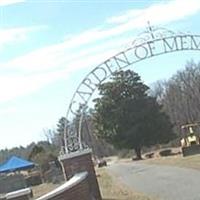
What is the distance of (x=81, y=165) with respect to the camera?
691 inches

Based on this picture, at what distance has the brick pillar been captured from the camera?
17.4 m

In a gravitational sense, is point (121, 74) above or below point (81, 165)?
above

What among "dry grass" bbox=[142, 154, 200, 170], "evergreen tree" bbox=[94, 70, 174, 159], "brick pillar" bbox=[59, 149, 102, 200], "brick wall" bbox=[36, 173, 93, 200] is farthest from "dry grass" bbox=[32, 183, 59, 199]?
"evergreen tree" bbox=[94, 70, 174, 159]

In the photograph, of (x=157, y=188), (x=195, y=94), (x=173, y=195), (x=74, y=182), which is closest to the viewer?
(x=74, y=182)

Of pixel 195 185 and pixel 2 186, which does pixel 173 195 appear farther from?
pixel 2 186

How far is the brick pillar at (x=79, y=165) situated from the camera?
17.4 meters

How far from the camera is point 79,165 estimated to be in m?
17.5

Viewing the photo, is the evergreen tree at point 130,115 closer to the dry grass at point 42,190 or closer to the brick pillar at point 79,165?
the dry grass at point 42,190

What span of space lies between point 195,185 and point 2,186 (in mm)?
22046

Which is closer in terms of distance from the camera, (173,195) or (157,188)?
(173,195)

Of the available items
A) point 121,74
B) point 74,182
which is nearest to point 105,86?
point 121,74

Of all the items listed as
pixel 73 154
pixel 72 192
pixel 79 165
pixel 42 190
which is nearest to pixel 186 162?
pixel 42 190

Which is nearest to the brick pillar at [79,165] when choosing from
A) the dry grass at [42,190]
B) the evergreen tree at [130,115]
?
the dry grass at [42,190]

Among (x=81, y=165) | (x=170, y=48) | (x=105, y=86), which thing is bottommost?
(x=81, y=165)
